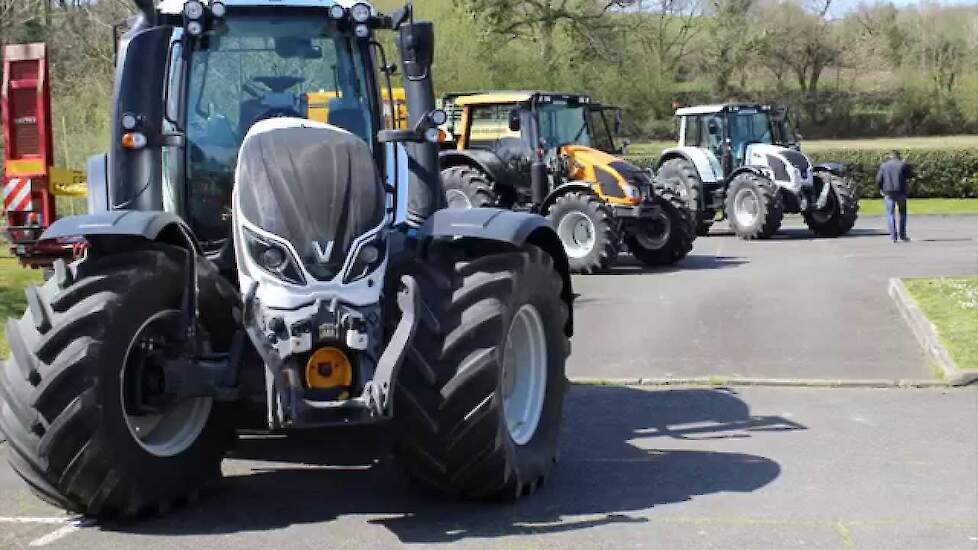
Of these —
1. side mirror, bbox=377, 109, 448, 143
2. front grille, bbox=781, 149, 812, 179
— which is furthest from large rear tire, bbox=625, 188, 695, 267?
side mirror, bbox=377, 109, 448, 143

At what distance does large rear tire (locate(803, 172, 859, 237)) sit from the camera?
2639cm

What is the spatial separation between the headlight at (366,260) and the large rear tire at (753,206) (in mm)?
19540

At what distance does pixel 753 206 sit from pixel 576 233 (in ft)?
21.8

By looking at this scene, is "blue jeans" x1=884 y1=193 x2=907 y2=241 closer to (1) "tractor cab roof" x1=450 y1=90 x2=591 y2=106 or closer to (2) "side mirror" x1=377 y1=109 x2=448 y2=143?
(1) "tractor cab roof" x1=450 y1=90 x2=591 y2=106

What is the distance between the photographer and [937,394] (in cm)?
1050

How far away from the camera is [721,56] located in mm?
61438

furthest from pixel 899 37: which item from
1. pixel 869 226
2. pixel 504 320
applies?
pixel 504 320

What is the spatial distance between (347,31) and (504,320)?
2195 mm

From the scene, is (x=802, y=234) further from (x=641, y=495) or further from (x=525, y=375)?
(x=641, y=495)

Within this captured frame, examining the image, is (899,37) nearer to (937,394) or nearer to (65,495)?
(937,394)

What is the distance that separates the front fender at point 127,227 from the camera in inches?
257

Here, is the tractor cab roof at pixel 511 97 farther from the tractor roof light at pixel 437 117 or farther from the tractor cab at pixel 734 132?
the tractor roof light at pixel 437 117

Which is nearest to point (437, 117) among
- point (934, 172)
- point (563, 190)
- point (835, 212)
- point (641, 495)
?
point (641, 495)

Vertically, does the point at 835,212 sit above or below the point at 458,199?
below
